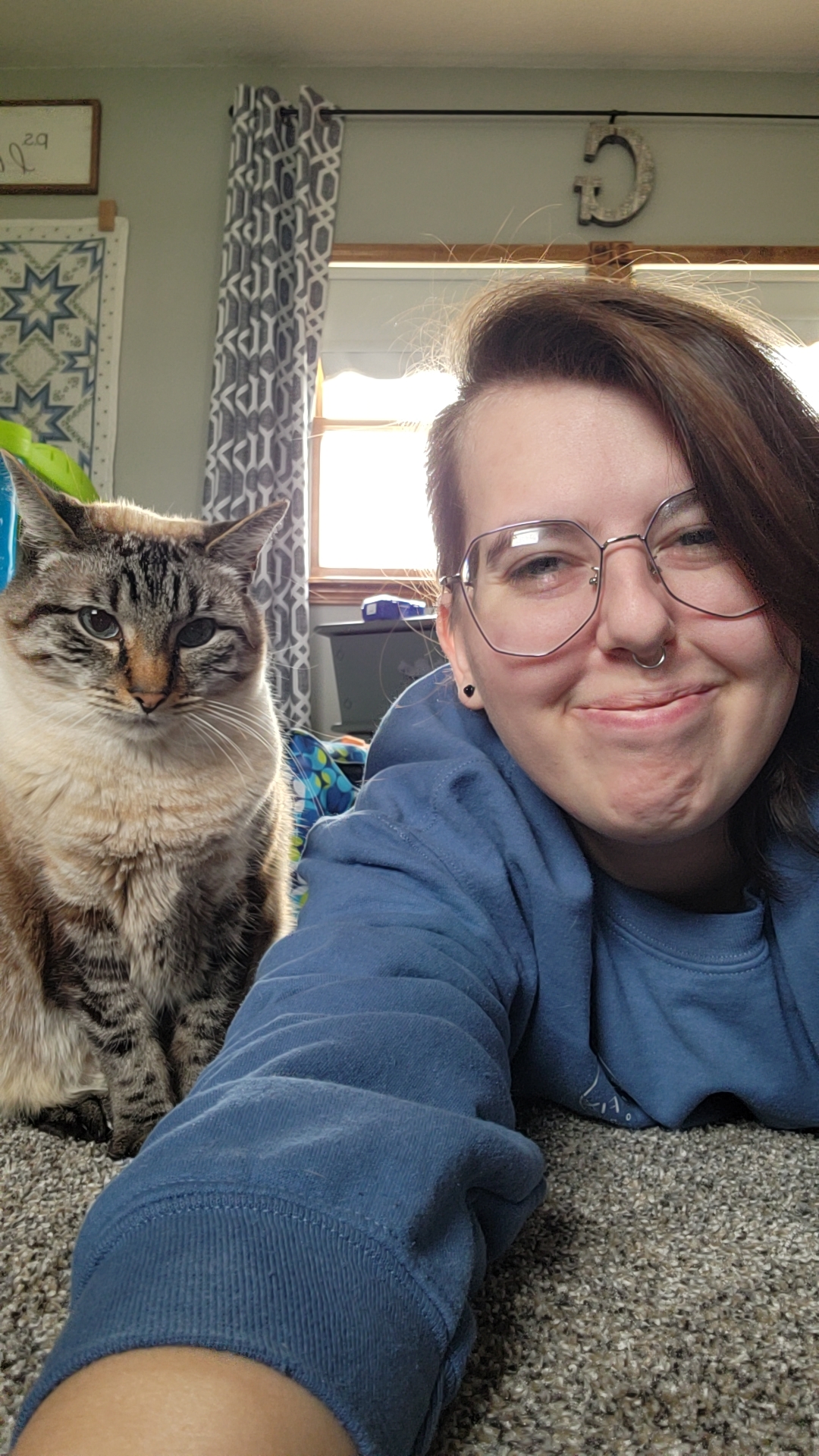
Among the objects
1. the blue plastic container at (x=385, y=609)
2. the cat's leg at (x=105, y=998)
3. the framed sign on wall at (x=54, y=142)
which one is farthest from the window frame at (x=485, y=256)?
the cat's leg at (x=105, y=998)

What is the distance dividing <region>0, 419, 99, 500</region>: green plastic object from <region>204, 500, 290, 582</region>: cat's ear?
0.61ft

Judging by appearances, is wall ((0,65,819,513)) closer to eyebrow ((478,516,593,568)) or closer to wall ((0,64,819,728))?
wall ((0,64,819,728))

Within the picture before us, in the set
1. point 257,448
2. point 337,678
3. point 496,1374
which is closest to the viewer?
point 496,1374

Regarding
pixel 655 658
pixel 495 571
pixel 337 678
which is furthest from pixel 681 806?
pixel 337 678

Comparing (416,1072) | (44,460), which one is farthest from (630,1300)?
(44,460)

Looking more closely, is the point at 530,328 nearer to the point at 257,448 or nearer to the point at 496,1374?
the point at 496,1374

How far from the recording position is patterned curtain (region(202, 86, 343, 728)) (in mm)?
3637

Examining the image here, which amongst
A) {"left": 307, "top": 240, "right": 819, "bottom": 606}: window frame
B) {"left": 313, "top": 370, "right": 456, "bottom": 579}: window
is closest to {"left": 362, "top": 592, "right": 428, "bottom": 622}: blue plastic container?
{"left": 307, "top": 240, "right": 819, "bottom": 606}: window frame

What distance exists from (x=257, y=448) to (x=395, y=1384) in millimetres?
3629

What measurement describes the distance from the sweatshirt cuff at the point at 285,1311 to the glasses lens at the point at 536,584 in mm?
436

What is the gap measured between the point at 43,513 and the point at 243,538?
23 centimetres

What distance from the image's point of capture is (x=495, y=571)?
733 millimetres

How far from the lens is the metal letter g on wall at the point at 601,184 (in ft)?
12.4

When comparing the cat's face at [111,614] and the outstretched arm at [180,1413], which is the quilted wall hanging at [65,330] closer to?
the cat's face at [111,614]
